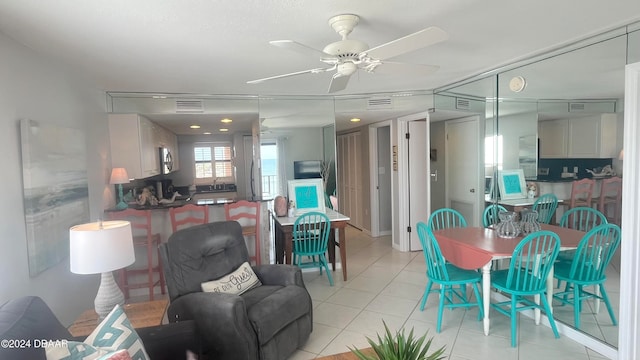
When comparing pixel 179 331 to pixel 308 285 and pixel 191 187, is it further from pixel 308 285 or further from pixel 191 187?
pixel 191 187

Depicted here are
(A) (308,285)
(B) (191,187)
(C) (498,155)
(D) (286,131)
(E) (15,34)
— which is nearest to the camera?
(E) (15,34)

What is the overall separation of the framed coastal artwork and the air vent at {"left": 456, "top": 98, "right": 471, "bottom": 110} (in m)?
4.15

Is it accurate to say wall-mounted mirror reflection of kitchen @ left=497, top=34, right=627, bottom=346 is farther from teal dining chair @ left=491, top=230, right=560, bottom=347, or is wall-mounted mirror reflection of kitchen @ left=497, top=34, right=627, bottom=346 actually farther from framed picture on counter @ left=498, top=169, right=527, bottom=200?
teal dining chair @ left=491, top=230, right=560, bottom=347

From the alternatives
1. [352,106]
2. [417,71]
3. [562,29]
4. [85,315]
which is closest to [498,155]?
[562,29]

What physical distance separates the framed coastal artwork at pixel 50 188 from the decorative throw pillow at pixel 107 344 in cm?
126

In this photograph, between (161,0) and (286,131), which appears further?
(286,131)

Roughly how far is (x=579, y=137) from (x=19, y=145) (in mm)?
3944

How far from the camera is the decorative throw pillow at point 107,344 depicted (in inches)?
56.1

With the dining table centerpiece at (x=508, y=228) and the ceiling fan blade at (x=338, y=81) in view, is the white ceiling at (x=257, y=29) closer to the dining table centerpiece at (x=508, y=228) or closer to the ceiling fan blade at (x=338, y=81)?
the ceiling fan blade at (x=338, y=81)

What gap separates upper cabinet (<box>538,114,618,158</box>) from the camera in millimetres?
2578

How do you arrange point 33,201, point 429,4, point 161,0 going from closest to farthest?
point 161,0, point 429,4, point 33,201

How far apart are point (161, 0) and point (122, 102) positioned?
2844 millimetres

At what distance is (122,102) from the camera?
14.2ft

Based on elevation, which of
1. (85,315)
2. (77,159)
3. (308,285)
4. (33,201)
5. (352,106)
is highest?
(352,106)
